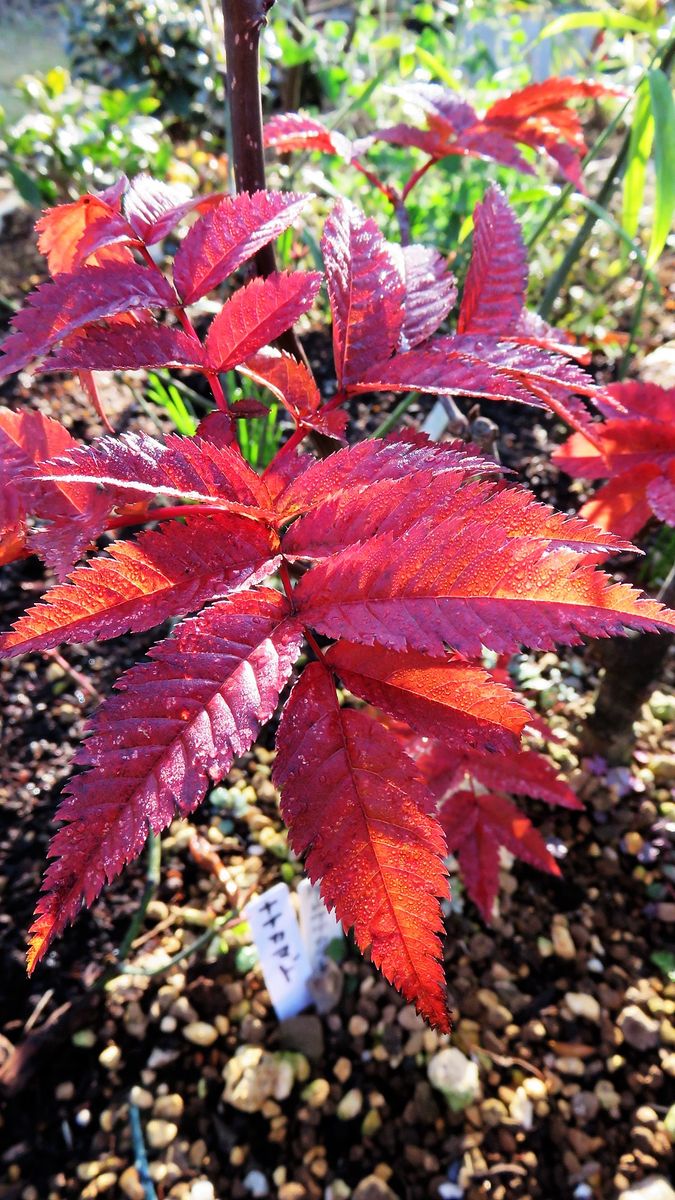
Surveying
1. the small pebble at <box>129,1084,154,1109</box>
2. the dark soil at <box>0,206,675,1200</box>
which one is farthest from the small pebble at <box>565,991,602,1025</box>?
the small pebble at <box>129,1084,154,1109</box>

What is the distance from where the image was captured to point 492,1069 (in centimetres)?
94

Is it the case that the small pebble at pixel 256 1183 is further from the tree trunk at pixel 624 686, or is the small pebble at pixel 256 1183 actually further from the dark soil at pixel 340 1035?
the tree trunk at pixel 624 686

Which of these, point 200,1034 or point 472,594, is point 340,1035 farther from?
point 472,594

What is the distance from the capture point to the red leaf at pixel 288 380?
55 cm

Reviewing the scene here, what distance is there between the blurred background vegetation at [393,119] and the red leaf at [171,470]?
0.61m

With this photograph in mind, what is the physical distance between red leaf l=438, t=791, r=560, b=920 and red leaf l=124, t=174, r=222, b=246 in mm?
610

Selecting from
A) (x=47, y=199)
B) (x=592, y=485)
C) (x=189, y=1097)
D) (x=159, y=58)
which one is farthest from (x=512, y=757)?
(x=159, y=58)

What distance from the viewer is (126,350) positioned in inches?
18.7

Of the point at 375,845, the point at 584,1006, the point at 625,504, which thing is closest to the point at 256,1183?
the point at 584,1006

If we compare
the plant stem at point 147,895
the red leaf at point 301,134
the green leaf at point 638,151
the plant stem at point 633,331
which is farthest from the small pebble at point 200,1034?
the plant stem at point 633,331

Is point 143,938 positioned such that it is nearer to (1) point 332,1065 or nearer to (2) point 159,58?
(1) point 332,1065

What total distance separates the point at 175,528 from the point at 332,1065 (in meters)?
0.77

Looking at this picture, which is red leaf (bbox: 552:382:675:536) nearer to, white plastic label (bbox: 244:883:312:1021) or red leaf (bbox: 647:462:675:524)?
red leaf (bbox: 647:462:675:524)

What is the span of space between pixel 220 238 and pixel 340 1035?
0.87 m
